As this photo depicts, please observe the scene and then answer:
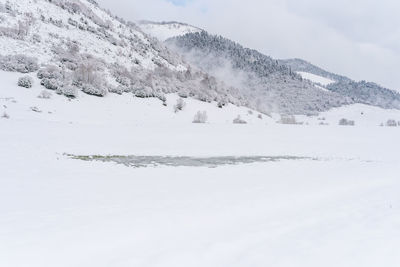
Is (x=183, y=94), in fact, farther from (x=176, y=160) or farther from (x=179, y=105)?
(x=176, y=160)

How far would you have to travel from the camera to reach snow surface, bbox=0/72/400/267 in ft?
19.0

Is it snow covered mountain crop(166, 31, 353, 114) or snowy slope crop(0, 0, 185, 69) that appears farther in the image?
snow covered mountain crop(166, 31, 353, 114)

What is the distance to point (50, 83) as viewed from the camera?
1272 inches

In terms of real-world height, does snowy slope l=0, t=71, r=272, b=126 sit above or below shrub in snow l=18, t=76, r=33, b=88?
below

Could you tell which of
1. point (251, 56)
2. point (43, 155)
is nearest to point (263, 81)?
point (251, 56)

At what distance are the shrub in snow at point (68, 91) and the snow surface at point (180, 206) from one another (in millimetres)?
7012

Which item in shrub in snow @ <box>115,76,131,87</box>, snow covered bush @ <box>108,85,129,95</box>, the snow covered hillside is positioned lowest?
snow covered bush @ <box>108,85,129,95</box>

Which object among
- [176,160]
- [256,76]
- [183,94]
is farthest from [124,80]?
[256,76]

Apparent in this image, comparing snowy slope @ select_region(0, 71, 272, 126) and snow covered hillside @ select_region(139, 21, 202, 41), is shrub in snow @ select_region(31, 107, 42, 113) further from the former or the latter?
snow covered hillside @ select_region(139, 21, 202, 41)

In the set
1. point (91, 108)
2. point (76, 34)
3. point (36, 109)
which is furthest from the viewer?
point (76, 34)

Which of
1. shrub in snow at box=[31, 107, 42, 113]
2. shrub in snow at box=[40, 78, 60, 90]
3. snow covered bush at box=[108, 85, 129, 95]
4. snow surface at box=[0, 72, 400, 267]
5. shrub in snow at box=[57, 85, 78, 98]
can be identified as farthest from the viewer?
snow covered bush at box=[108, 85, 129, 95]

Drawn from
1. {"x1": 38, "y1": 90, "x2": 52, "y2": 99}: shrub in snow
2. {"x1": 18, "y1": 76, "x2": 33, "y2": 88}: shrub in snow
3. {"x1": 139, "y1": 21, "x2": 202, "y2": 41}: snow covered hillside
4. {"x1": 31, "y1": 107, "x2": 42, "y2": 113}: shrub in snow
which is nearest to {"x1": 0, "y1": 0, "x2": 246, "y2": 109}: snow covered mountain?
{"x1": 18, "y1": 76, "x2": 33, "y2": 88}: shrub in snow

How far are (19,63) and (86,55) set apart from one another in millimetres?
11908

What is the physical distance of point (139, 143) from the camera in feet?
73.5
